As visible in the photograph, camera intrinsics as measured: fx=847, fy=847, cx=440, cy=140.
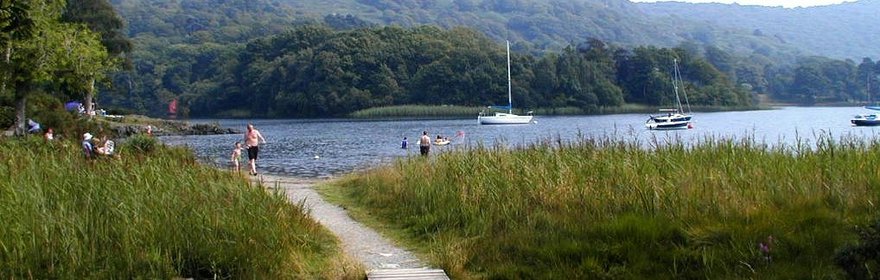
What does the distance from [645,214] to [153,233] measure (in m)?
5.92

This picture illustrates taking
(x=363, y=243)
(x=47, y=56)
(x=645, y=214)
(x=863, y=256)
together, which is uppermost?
(x=47, y=56)

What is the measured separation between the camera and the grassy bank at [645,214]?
908cm

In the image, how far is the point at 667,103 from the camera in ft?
460

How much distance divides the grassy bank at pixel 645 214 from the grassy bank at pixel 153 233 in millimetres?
1709

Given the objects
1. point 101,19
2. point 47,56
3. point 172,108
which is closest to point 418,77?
point 172,108

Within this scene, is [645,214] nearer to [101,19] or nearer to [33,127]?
[33,127]

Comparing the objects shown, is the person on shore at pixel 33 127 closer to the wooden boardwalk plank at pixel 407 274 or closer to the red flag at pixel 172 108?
the wooden boardwalk plank at pixel 407 274

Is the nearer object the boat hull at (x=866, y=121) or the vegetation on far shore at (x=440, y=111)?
the boat hull at (x=866, y=121)

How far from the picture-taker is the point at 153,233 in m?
9.64

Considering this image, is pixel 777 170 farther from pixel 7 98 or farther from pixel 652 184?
pixel 7 98

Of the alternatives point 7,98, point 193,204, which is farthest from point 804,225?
point 7,98

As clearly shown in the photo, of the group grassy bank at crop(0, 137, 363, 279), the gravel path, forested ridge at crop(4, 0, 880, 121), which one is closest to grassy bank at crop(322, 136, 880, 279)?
the gravel path

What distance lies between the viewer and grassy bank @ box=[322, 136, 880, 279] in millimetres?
9078

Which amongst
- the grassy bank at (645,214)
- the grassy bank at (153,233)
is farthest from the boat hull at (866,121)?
the grassy bank at (153,233)
